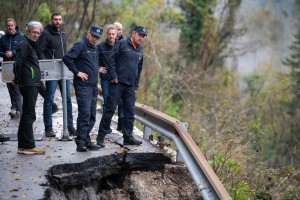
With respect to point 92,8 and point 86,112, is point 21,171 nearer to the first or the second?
point 86,112

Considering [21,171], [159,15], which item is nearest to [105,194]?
[21,171]

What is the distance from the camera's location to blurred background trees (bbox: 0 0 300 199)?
34.4 ft

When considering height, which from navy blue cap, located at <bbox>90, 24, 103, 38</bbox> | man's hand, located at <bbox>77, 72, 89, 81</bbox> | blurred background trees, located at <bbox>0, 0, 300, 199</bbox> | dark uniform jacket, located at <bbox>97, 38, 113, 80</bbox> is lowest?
blurred background trees, located at <bbox>0, 0, 300, 199</bbox>

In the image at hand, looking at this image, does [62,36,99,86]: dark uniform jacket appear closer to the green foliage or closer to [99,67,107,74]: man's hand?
[99,67,107,74]: man's hand

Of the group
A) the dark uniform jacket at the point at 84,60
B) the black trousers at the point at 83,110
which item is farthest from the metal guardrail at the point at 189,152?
the dark uniform jacket at the point at 84,60

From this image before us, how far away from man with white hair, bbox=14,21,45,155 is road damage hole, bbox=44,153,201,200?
108 cm

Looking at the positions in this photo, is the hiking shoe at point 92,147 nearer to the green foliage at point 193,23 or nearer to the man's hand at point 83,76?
the man's hand at point 83,76

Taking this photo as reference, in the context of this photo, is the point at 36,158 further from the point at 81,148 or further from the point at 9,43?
the point at 9,43

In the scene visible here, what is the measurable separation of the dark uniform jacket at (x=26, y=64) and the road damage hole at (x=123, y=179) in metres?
1.49

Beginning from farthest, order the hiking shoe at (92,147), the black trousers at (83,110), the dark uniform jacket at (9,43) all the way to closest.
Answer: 1. the dark uniform jacket at (9,43)
2. the hiking shoe at (92,147)
3. the black trousers at (83,110)

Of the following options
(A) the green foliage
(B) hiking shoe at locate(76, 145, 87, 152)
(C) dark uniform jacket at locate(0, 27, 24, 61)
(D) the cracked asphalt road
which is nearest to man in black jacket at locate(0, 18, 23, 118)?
(C) dark uniform jacket at locate(0, 27, 24, 61)

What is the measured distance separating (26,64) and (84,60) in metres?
0.90

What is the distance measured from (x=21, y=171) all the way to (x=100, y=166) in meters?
1.18

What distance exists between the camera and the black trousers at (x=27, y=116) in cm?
891
